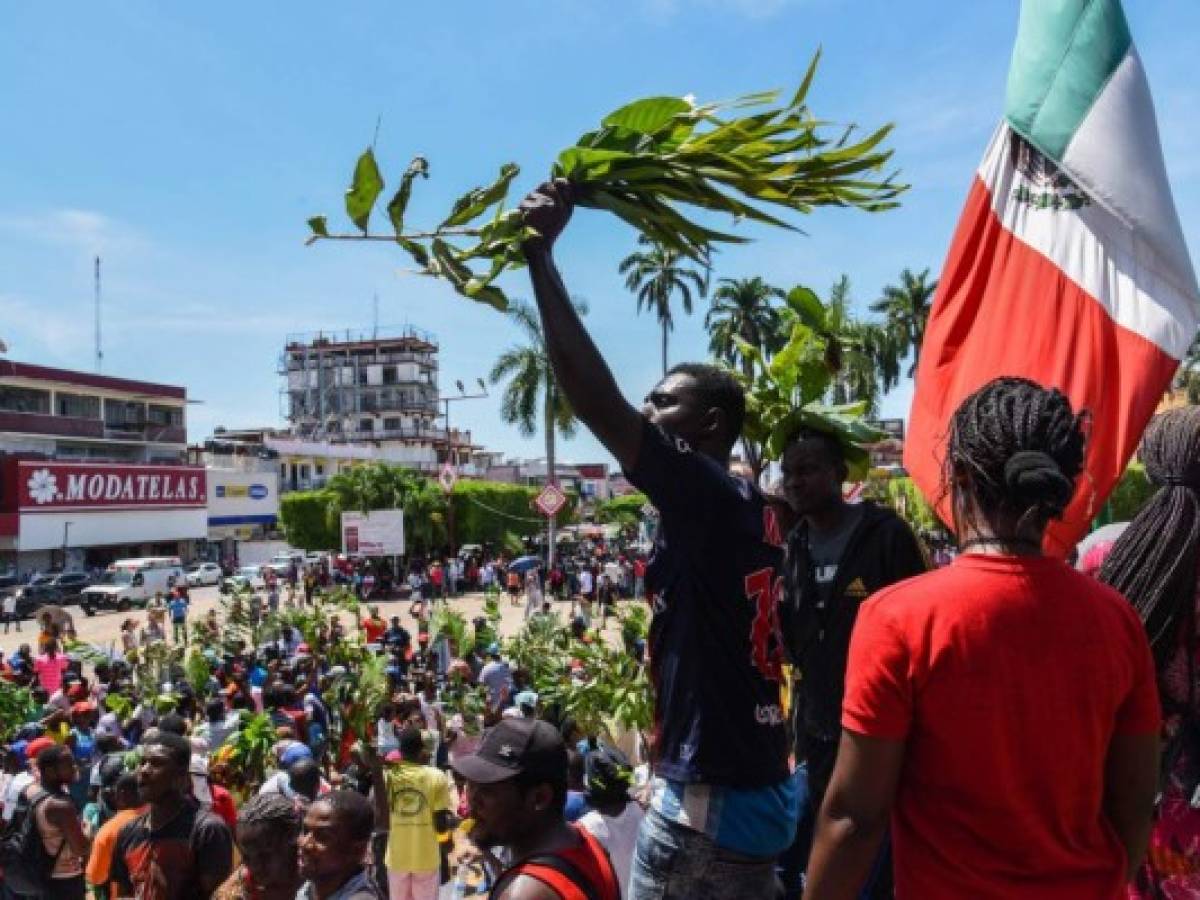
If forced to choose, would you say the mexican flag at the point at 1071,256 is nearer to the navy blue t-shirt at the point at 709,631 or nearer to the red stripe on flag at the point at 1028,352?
the red stripe on flag at the point at 1028,352

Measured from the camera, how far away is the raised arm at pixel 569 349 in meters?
2.05

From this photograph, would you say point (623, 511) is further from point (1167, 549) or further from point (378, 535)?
point (1167, 549)

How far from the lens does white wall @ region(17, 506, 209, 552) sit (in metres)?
36.3

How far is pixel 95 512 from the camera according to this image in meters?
39.4

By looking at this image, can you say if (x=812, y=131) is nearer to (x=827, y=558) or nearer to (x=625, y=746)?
(x=827, y=558)

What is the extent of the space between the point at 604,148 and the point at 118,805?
4663mm

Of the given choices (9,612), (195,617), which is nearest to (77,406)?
(9,612)

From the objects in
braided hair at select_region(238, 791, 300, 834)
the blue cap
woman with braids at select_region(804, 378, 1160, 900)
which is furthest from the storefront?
woman with braids at select_region(804, 378, 1160, 900)

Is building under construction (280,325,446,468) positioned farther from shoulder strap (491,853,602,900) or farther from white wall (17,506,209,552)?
shoulder strap (491,853,602,900)

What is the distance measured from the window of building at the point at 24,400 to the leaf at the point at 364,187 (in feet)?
151

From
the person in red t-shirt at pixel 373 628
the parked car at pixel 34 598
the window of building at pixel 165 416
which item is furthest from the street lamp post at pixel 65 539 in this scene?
the person in red t-shirt at pixel 373 628

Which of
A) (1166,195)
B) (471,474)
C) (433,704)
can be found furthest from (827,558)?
(471,474)

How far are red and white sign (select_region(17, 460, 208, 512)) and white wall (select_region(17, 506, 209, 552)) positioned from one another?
0.30 metres

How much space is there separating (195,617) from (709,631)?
25.7 metres
